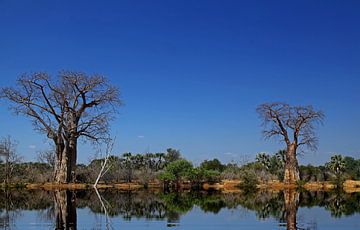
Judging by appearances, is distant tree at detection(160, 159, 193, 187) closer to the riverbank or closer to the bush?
the riverbank

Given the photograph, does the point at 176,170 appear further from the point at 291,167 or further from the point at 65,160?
the point at 65,160

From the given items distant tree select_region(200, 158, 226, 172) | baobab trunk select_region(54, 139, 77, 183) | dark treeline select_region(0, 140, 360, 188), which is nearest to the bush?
dark treeline select_region(0, 140, 360, 188)

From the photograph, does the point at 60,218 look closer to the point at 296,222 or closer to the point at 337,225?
the point at 296,222

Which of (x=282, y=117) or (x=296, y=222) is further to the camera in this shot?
(x=282, y=117)

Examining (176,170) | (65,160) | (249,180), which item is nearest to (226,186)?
(249,180)

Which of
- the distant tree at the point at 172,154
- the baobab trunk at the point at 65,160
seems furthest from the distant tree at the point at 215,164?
the baobab trunk at the point at 65,160

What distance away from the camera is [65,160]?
40.8 m

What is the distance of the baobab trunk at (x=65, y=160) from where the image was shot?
4075cm

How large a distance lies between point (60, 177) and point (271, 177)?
88.0 ft

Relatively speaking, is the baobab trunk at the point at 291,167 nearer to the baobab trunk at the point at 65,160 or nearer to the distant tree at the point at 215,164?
the distant tree at the point at 215,164

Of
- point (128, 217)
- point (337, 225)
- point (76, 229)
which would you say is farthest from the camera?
point (128, 217)

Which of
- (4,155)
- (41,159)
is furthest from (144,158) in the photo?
(4,155)

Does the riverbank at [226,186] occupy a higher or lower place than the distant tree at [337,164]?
lower

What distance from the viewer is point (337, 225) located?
50.6 ft
